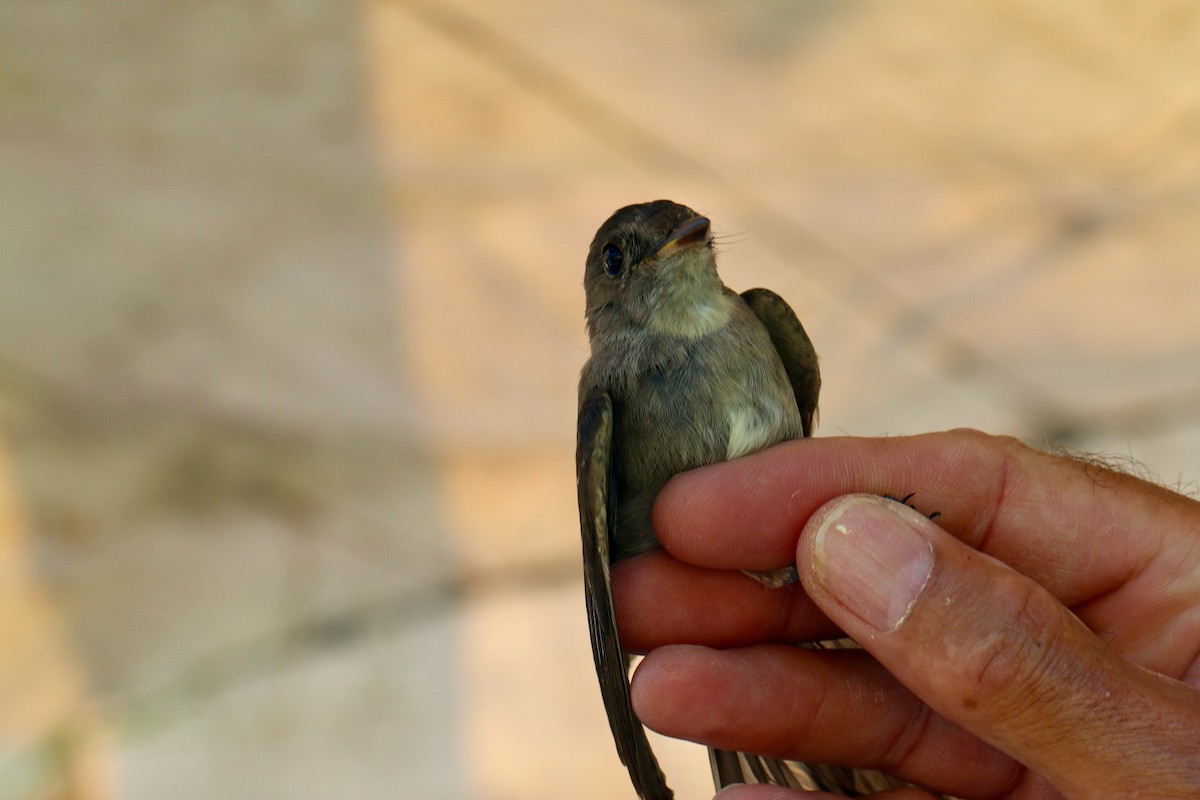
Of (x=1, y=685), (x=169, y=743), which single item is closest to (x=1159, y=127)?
(x=169, y=743)

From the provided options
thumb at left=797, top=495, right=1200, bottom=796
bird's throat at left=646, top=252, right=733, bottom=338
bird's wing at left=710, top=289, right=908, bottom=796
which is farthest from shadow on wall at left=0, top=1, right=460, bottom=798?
thumb at left=797, top=495, right=1200, bottom=796

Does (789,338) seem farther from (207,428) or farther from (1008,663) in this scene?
(207,428)

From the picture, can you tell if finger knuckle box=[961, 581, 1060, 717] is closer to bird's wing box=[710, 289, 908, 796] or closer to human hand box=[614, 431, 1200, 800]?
human hand box=[614, 431, 1200, 800]

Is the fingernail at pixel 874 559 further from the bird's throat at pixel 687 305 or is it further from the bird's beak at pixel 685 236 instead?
the bird's beak at pixel 685 236

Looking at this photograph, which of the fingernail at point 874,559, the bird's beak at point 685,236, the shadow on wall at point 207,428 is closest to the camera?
the fingernail at point 874,559

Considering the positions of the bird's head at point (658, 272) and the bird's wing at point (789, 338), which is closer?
the bird's head at point (658, 272)

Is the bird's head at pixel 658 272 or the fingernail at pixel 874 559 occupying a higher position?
the bird's head at pixel 658 272

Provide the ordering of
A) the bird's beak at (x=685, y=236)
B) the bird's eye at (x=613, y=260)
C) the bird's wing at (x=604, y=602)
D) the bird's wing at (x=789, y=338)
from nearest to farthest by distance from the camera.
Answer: the bird's wing at (x=604, y=602) < the bird's beak at (x=685, y=236) < the bird's eye at (x=613, y=260) < the bird's wing at (x=789, y=338)

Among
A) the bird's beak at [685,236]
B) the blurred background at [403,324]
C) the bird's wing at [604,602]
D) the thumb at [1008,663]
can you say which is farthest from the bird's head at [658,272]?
the blurred background at [403,324]

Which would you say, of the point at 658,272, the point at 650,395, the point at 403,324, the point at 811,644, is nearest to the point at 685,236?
the point at 658,272
